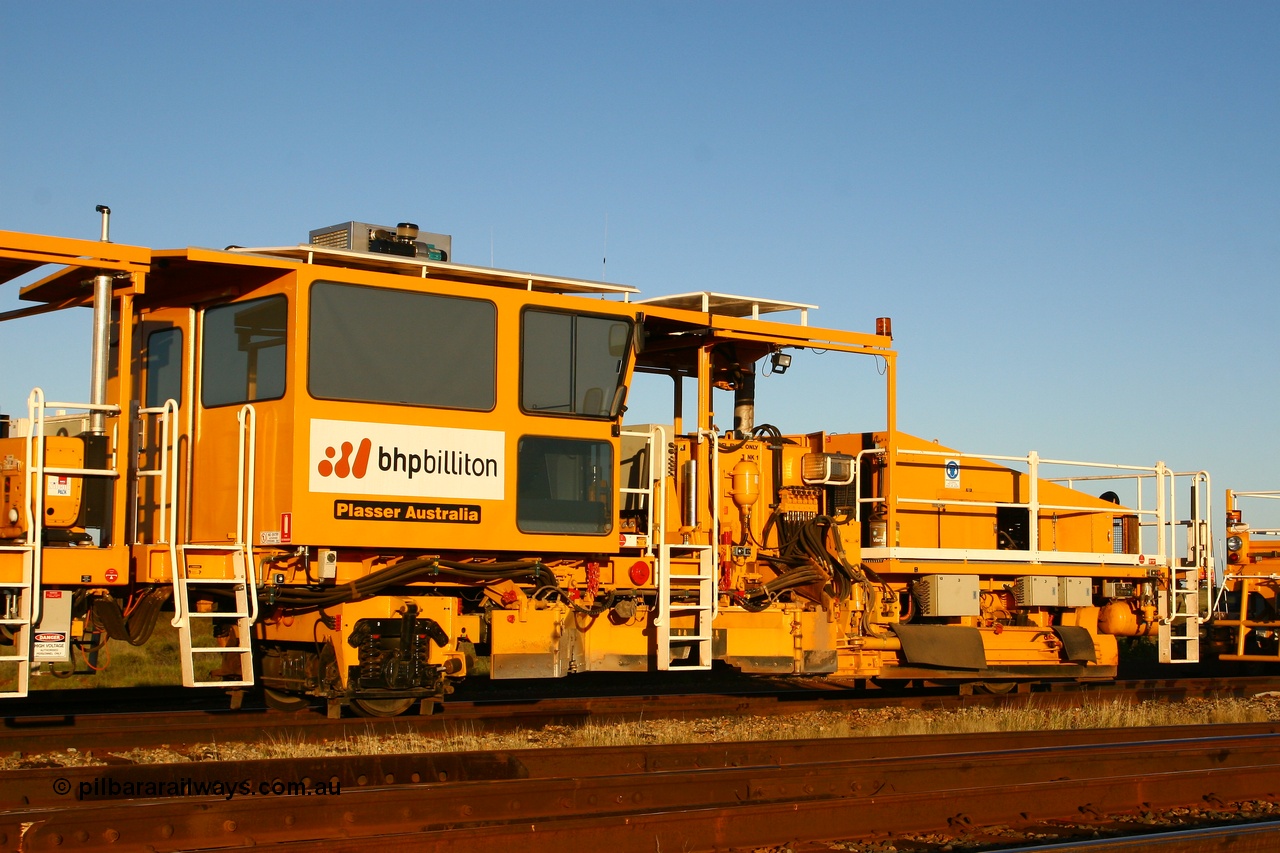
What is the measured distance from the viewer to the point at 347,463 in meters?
9.91

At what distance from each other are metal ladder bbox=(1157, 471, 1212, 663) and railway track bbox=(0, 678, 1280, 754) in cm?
47

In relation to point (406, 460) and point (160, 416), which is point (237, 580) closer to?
point (406, 460)

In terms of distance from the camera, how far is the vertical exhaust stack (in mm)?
9250

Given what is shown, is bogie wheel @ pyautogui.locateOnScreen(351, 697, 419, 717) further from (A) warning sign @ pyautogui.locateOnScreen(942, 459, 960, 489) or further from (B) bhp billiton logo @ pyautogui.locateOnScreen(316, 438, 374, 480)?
(A) warning sign @ pyautogui.locateOnScreen(942, 459, 960, 489)

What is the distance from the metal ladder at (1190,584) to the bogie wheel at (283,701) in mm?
9328

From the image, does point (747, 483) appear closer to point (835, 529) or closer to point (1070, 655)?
point (835, 529)

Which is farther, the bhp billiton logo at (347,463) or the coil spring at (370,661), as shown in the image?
the coil spring at (370,661)

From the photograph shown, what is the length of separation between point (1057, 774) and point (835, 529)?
4.99 m

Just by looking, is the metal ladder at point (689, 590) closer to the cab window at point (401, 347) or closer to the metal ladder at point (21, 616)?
the cab window at point (401, 347)

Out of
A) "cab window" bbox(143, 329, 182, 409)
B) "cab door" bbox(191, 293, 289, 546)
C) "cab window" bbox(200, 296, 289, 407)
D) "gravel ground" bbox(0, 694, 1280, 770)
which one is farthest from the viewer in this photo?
"cab window" bbox(143, 329, 182, 409)

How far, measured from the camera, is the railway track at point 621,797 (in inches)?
238

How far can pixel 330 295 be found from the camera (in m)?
10.0

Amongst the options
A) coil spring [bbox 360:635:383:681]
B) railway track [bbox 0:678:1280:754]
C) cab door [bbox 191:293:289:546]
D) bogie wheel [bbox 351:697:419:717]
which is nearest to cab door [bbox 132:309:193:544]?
cab door [bbox 191:293:289:546]

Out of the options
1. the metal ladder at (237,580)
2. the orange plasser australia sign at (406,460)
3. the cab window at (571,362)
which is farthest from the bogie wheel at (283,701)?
the cab window at (571,362)
